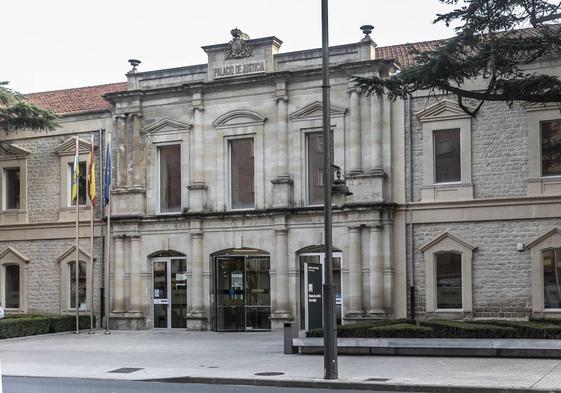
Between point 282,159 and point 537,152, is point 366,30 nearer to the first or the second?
point 282,159

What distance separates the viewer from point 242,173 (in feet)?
104

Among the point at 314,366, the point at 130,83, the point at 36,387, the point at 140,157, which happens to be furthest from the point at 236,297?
the point at 36,387

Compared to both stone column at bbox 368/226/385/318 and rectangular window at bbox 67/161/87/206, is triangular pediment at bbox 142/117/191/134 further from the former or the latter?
stone column at bbox 368/226/385/318

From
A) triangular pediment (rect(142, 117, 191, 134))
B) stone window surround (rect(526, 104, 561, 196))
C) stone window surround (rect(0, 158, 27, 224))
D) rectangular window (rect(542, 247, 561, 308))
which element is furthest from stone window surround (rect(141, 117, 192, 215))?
rectangular window (rect(542, 247, 561, 308))

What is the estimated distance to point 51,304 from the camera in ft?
115

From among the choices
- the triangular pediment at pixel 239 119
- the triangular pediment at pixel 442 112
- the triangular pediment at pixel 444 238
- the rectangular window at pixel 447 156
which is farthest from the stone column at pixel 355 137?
the triangular pediment at pixel 239 119

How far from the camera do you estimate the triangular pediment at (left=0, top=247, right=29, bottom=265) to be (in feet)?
117

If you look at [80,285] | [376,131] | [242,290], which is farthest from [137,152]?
[376,131]

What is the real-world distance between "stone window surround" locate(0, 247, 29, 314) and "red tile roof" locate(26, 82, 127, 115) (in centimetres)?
612

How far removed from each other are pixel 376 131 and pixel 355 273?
481cm

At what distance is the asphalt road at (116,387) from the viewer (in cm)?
1570

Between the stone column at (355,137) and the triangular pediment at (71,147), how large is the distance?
11381mm

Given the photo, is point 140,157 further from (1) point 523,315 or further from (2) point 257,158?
(1) point 523,315

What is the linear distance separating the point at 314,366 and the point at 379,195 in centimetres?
1091
